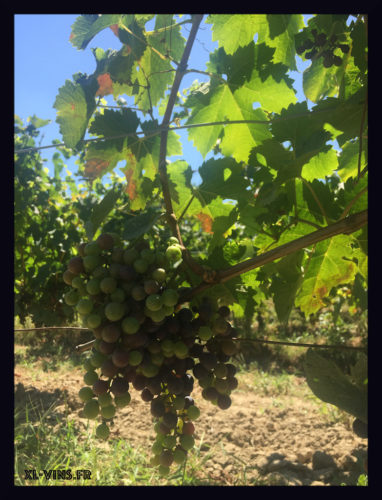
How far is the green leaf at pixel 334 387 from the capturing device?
2.34 feet

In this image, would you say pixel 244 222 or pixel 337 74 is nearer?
pixel 244 222

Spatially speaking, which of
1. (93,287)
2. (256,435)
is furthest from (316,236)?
(256,435)

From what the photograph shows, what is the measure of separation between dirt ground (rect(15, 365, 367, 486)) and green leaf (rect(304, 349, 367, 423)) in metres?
2.02

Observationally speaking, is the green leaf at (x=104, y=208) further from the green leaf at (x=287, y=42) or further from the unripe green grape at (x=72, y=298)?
the green leaf at (x=287, y=42)

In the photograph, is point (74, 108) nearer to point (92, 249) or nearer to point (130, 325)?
point (92, 249)

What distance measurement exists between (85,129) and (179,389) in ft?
2.93

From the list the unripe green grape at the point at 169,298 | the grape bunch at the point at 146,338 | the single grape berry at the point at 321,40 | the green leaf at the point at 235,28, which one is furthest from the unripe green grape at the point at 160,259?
the single grape berry at the point at 321,40

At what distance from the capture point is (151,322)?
3.15 feet

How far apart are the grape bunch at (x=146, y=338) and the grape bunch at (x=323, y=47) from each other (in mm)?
817

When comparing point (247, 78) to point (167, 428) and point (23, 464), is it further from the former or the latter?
point (23, 464)

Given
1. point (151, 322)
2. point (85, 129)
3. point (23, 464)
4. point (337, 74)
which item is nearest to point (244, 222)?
point (151, 322)

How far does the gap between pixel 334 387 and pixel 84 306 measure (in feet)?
1.94

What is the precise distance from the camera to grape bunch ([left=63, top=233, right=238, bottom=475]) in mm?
920

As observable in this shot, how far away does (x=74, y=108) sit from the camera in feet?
4.25
